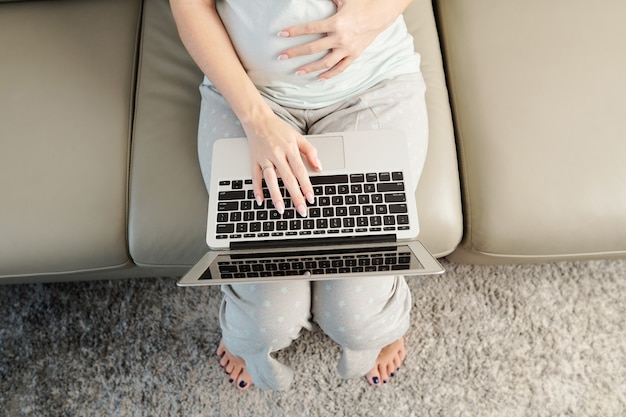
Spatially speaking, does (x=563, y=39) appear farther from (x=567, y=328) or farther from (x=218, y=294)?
(x=218, y=294)

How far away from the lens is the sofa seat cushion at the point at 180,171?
33.7 inches

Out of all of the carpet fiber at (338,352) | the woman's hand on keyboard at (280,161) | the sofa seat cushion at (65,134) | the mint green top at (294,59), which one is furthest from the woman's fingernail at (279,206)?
the carpet fiber at (338,352)

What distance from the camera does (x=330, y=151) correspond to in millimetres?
781

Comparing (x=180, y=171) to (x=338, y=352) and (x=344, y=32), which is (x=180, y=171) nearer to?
(x=344, y=32)

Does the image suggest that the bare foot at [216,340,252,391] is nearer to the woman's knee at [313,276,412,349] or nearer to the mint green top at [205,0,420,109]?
the woman's knee at [313,276,412,349]

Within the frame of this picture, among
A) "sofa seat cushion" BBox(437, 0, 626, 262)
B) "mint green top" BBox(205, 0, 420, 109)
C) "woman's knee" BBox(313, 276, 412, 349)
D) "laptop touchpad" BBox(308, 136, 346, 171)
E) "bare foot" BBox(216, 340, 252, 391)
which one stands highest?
"mint green top" BBox(205, 0, 420, 109)

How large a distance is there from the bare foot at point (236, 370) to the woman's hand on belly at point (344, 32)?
725 mm

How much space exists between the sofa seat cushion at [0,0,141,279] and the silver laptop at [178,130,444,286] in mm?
282

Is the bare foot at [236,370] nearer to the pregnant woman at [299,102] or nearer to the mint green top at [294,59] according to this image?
the pregnant woman at [299,102]

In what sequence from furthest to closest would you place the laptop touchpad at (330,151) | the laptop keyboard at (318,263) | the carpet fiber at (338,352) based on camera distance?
the carpet fiber at (338,352) → the laptop touchpad at (330,151) → the laptop keyboard at (318,263)

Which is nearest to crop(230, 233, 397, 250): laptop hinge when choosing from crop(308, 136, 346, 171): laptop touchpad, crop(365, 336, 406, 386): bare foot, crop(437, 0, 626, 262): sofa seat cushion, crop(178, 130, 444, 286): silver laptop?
crop(178, 130, 444, 286): silver laptop

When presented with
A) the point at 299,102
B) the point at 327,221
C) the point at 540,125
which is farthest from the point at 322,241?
the point at 540,125

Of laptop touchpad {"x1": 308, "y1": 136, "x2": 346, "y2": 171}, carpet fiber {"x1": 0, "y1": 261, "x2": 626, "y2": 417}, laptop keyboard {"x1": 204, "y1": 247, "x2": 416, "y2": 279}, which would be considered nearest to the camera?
laptop keyboard {"x1": 204, "y1": 247, "x2": 416, "y2": 279}

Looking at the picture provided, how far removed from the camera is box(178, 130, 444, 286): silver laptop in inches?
26.4
